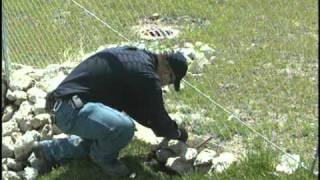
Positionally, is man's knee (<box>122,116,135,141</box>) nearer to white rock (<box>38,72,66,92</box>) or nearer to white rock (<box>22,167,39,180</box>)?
white rock (<box>22,167,39,180</box>)

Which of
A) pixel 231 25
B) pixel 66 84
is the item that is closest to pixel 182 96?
pixel 66 84

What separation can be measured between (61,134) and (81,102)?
3.04 ft

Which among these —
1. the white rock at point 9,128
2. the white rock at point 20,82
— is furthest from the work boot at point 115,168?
the white rock at point 20,82

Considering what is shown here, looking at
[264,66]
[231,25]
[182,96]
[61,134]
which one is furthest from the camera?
[231,25]

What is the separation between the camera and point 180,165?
516 cm

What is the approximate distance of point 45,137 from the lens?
582 centimetres

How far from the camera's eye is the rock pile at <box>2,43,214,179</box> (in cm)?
562

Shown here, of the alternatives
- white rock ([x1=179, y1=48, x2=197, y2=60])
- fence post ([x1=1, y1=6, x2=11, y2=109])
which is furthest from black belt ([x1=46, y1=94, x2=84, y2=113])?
white rock ([x1=179, y1=48, x2=197, y2=60])

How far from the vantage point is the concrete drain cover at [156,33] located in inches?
347

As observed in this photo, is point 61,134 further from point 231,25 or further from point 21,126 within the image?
point 231,25

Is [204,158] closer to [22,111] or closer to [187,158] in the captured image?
[187,158]

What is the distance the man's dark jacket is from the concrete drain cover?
3691 mm

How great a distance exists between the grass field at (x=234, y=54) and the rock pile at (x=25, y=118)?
45 cm

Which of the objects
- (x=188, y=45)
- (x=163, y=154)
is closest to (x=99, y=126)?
(x=163, y=154)
